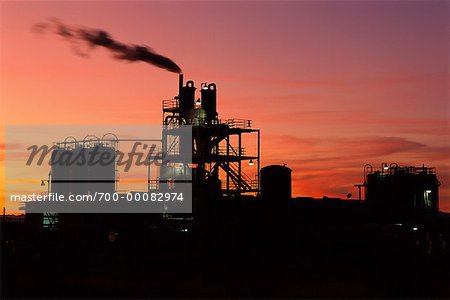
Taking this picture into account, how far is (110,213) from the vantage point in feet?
149

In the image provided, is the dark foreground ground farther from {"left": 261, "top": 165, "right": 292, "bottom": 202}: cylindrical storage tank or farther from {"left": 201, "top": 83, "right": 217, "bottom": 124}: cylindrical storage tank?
{"left": 201, "top": 83, "right": 217, "bottom": 124}: cylindrical storage tank

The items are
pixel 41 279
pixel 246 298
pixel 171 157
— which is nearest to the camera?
pixel 246 298

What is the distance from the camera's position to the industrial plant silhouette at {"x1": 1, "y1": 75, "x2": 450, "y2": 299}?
25953 mm

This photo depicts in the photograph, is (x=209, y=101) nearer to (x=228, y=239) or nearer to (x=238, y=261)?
(x=228, y=239)

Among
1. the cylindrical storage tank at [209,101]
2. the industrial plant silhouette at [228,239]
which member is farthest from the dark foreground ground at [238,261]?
the cylindrical storage tank at [209,101]

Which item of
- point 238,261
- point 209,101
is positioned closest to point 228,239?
point 238,261

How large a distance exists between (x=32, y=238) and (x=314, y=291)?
2429 cm

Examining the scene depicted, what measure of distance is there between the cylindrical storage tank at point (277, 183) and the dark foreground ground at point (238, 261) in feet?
8.26

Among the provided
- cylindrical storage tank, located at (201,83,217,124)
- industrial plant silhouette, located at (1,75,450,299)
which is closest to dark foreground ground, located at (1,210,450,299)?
industrial plant silhouette, located at (1,75,450,299)

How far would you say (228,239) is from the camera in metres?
41.7

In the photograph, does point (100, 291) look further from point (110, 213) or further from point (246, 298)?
point (110, 213)

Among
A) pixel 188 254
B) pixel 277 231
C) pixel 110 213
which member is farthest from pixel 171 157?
pixel 188 254

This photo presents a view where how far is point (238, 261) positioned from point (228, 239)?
8107 millimetres

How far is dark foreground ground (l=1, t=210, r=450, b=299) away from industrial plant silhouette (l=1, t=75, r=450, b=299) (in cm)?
7
